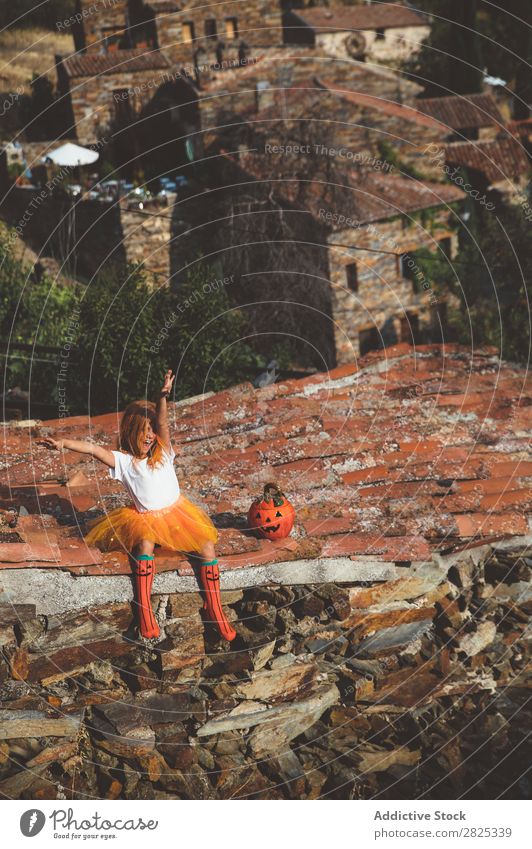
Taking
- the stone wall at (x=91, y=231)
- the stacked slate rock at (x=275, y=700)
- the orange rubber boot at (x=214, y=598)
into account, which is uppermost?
the stone wall at (x=91, y=231)

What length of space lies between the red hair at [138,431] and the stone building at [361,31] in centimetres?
3151

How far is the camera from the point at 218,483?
10414 mm

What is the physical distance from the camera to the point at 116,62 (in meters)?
27.0

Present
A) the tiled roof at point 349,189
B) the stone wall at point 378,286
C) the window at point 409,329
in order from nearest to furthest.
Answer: the tiled roof at point 349,189 < the stone wall at point 378,286 < the window at point 409,329

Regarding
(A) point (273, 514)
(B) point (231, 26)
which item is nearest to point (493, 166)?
(B) point (231, 26)

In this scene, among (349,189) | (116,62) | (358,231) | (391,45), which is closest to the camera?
(349,189)

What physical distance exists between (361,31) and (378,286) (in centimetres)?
1964

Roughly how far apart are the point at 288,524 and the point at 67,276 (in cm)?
1523

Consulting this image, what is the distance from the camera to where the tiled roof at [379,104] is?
961 inches

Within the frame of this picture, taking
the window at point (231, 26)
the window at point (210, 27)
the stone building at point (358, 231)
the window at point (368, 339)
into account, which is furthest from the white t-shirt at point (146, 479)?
the window at point (231, 26)

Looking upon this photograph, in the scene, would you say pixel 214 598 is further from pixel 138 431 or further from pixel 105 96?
pixel 105 96

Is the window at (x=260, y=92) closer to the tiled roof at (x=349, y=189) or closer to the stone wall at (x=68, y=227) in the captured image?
the tiled roof at (x=349, y=189)

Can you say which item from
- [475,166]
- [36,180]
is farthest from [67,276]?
[475,166]

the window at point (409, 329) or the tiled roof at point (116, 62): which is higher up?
the tiled roof at point (116, 62)
